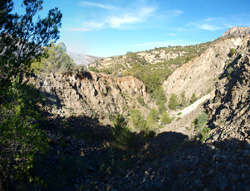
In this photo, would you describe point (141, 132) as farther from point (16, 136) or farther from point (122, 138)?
point (16, 136)

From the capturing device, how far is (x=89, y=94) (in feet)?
91.9

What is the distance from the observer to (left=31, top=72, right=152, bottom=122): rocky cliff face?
852 inches

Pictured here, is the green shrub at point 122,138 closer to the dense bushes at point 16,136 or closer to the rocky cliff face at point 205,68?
the dense bushes at point 16,136

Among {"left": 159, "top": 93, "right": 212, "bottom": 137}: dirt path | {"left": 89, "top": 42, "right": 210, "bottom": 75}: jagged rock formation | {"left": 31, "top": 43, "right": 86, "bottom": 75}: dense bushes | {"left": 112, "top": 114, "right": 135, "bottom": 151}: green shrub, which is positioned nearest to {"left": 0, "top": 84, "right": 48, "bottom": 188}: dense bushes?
{"left": 112, "top": 114, "right": 135, "bottom": 151}: green shrub

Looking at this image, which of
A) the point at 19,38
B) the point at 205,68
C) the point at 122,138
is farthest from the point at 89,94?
the point at 205,68

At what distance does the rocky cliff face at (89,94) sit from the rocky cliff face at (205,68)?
10938 millimetres

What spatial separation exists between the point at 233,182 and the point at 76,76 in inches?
1062

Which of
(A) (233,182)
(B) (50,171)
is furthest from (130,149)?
(A) (233,182)

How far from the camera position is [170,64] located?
64688 millimetres

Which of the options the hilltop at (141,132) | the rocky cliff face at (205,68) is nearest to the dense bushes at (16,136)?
the hilltop at (141,132)

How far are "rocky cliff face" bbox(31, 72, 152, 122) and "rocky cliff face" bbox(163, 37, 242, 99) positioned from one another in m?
10.9

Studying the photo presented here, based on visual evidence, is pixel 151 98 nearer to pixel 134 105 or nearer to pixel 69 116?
pixel 134 105

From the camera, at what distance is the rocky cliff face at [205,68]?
36.3m

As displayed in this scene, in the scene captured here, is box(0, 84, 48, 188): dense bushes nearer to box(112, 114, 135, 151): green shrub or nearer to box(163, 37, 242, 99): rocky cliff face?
box(112, 114, 135, 151): green shrub
